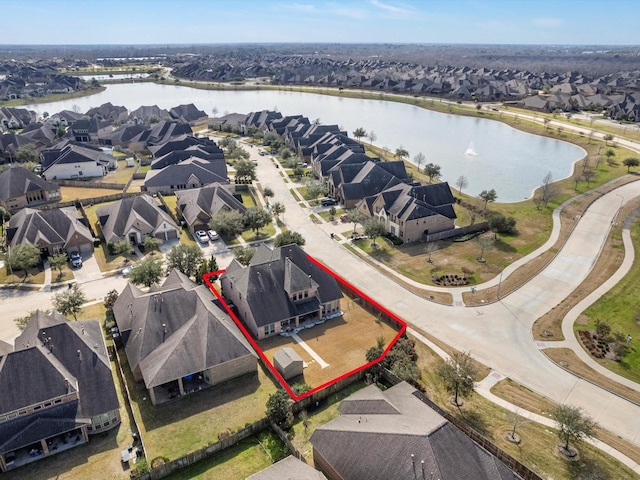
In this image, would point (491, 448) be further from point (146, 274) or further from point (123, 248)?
point (123, 248)

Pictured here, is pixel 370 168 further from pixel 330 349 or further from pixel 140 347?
pixel 140 347

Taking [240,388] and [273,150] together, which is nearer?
[240,388]

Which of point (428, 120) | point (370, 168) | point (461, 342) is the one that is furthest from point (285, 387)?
point (428, 120)

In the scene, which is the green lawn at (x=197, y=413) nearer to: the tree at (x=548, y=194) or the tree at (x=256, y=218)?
the tree at (x=256, y=218)

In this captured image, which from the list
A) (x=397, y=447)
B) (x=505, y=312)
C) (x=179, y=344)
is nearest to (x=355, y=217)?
(x=505, y=312)

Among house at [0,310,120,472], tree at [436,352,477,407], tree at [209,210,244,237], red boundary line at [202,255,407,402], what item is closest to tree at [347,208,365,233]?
red boundary line at [202,255,407,402]

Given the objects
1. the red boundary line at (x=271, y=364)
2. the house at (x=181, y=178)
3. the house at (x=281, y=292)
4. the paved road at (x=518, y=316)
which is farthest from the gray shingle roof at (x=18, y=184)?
the house at (x=281, y=292)
